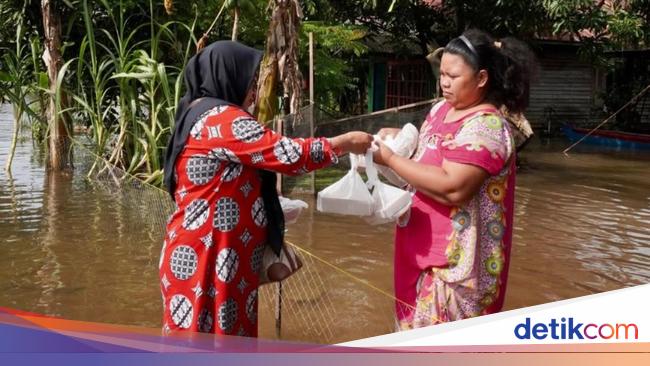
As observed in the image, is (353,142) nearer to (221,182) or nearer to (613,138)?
(221,182)

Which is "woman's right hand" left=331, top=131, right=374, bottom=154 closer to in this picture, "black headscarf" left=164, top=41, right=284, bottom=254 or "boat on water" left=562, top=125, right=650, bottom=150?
"black headscarf" left=164, top=41, right=284, bottom=254

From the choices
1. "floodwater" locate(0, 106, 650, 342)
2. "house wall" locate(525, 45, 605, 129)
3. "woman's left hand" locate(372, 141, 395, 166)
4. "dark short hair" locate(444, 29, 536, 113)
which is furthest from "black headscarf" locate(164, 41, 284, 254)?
"house wall" locate(525, 45, 605, 129)

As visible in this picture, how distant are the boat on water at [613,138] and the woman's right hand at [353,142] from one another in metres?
14.1

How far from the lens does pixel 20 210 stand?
6.96 meters

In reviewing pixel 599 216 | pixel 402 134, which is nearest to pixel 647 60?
pixel 599 216

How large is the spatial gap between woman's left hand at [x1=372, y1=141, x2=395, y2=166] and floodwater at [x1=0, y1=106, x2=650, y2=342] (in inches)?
20.6

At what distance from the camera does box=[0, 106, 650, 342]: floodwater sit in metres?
4.38

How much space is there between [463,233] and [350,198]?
37 centimetres

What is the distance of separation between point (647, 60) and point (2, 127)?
1492 cm

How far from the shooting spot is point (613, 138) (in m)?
15.6

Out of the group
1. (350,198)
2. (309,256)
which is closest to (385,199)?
(350,198)

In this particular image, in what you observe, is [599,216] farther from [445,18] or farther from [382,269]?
[445,18]

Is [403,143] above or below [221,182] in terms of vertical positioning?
above

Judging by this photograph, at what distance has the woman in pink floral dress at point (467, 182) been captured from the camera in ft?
6.67
